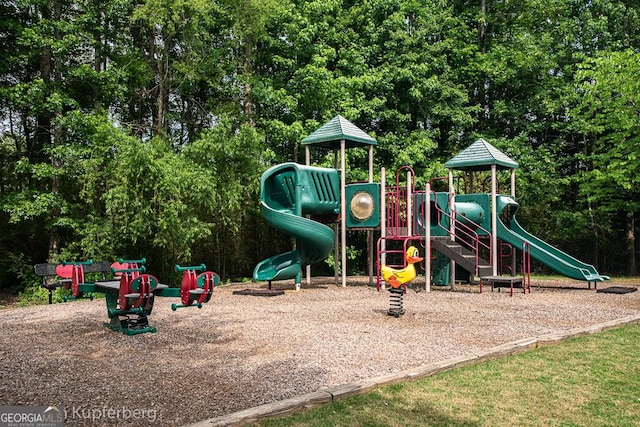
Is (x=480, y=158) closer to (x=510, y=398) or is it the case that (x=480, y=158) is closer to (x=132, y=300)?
(x=132, y=300)

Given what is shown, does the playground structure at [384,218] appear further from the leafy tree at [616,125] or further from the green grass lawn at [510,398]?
the green grass lawn at [510,398]

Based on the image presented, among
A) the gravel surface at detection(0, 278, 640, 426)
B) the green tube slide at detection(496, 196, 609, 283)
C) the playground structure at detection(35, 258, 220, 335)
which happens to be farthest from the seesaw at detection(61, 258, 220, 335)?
the green tube slide at detection(496, 196, 609, 283)

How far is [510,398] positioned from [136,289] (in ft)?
15.5

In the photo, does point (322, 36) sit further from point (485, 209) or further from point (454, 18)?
point (485, 209)

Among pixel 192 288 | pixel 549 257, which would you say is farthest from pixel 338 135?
pixel 192 288

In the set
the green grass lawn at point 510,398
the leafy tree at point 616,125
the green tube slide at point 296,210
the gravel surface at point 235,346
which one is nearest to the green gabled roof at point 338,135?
the green tube slide at point 296,210

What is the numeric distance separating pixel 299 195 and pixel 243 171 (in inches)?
169

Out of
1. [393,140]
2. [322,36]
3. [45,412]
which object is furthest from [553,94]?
[45,412]

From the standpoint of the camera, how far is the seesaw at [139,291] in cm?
689

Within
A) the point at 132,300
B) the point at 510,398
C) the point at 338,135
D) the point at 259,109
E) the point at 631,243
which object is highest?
the point at 259,109

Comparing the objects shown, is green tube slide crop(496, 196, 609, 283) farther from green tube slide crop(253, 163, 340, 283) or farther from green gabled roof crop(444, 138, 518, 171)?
green tube slide crop(253, 163, 340, 283)

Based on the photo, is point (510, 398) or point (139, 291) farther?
point (139, 291)

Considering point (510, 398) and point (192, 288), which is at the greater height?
point (192, 288)

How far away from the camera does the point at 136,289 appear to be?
6.99m
